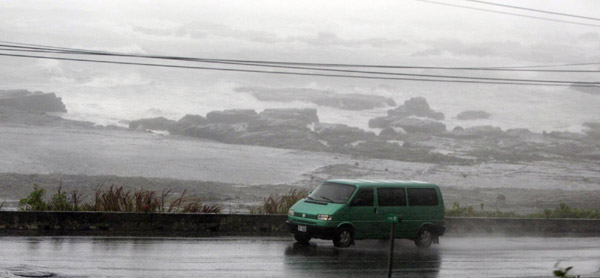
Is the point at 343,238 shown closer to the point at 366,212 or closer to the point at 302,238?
the point at 366,212

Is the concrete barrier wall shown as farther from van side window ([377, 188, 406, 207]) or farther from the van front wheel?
van side window ([377, 188, 406, 207])

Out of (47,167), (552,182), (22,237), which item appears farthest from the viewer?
(552,182)

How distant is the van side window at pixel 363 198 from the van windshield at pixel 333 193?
0.65 ft

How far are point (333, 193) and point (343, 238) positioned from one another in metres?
1.27

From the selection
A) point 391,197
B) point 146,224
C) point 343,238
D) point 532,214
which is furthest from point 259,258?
point 532,214

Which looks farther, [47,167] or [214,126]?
[214,126]

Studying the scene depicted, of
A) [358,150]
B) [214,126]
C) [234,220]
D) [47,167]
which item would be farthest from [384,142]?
[234,220]

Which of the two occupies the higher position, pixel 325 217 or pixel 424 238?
pixel 325 217

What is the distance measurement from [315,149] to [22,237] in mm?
123744

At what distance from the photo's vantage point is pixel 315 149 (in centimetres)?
14062

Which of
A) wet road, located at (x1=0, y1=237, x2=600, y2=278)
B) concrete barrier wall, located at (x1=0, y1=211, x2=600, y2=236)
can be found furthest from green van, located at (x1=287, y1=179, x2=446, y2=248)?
concrete barrier wall, located at (x1=0, y1=211, x2=600, y2=236)

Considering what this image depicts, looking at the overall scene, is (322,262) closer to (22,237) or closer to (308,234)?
(308,234)

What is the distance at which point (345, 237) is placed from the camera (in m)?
18.6

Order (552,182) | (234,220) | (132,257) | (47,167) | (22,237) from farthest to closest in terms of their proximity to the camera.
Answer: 1. (552,182)
2. (47,167)
3. (234,220)
4. (22,237)
5. (132,257)
